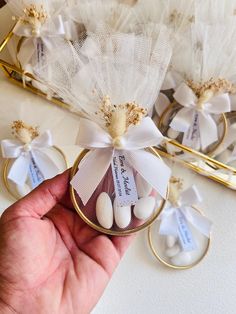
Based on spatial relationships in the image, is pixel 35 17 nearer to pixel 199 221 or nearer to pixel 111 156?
pixel 111 156

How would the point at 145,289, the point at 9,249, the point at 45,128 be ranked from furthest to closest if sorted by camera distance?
the point at 45,128, the point at 145,289, the point at 9,249

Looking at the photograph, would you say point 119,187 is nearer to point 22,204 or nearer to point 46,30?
point 22,204

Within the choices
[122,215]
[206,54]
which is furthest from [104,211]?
[206,54]

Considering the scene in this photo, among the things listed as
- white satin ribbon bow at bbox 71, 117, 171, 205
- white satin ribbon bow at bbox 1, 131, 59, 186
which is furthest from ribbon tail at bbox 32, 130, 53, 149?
white satin ribbon bow at bbox 71, 117, 171, 205

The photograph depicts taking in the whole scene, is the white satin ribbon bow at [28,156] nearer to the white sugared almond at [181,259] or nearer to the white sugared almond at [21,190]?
the white sugared almond at [21,190]

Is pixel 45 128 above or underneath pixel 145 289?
above

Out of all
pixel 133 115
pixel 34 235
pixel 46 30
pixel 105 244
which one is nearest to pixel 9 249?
pixel 34 235

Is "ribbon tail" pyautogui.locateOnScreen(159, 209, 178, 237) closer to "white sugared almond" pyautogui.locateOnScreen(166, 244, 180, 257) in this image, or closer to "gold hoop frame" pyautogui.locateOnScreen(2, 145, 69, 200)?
"white sugared almond" pyautogui.locateOnScreen(166, 244, 180, 257)
